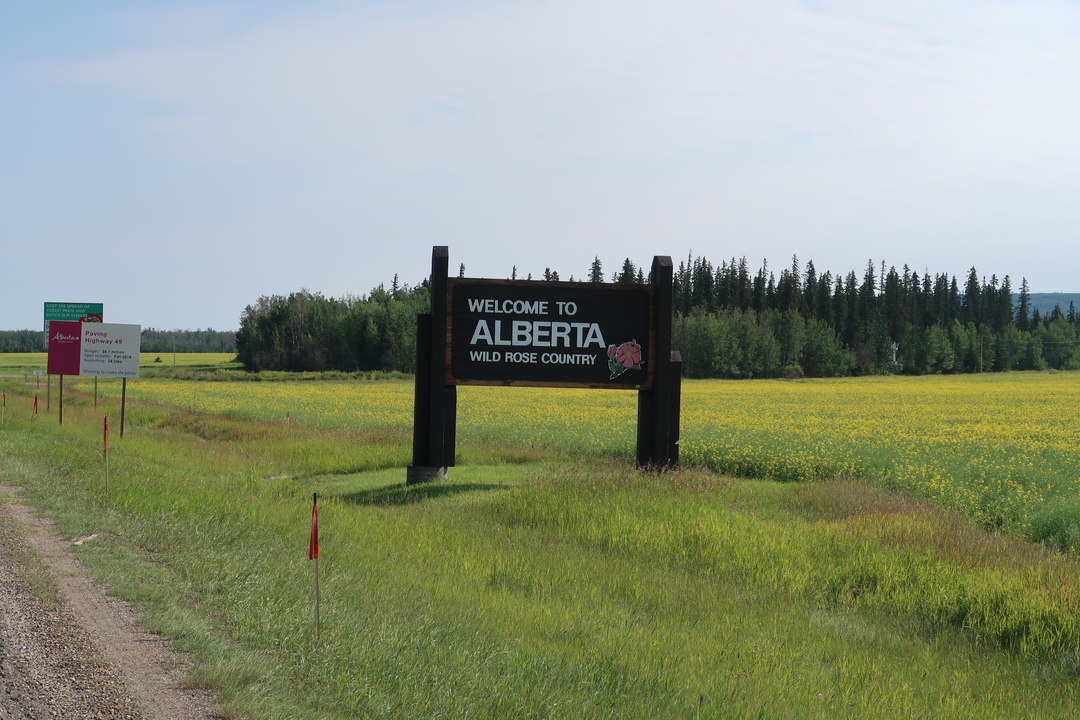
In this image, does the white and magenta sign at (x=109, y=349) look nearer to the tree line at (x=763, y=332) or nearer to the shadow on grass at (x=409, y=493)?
the shadow on grass at (x=409, y=493)

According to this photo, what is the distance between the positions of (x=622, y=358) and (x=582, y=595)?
861cm

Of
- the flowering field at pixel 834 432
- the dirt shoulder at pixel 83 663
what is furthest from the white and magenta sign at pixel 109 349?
the dirt shoulder at pixel 83 663

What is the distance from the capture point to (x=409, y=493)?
53.2 ft

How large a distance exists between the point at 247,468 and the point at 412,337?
88.1m

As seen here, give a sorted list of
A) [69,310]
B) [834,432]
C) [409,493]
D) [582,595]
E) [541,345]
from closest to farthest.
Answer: [582,595]
[409,493]
[541,345]
[834,432]
[69,310]

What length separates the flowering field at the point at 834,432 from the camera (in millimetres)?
16641

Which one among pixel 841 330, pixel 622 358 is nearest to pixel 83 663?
pixel 622 358

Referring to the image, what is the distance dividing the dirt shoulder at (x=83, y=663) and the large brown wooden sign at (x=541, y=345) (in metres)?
10.2

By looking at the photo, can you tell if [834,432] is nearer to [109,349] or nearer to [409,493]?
[409,493]

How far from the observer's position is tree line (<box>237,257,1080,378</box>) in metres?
110

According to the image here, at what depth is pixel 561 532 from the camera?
12969mm

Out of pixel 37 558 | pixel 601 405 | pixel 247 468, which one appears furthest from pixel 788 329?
pixel 37 558

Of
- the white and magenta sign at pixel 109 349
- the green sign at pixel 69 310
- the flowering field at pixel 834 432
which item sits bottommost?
the flowering field at pixel 834 432

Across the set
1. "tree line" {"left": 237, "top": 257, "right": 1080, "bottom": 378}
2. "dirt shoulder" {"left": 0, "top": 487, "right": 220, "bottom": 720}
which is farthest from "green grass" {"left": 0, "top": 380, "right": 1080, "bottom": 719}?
"tree line" {"left": 237, "top": 257, "right": 1080, "bottom": 378}
